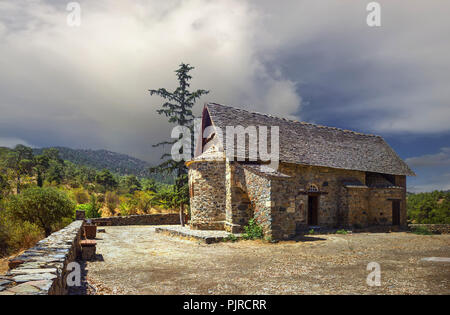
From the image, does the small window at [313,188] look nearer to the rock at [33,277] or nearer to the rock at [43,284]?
the rock at [33,277]

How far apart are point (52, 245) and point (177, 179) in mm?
16048

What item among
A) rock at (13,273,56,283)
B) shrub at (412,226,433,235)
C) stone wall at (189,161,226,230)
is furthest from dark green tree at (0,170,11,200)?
shrub at (412,226,433,235)

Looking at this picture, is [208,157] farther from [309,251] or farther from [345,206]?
[345,206]

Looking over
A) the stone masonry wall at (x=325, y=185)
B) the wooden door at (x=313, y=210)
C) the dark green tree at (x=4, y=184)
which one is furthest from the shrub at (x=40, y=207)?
the wooden door at (x=313, y=210)

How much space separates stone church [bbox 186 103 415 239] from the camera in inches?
478

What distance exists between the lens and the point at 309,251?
31.8 ft

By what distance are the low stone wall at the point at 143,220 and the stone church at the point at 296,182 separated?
7.57 meters

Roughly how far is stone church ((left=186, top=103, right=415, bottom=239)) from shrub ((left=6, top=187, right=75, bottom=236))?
617 cm

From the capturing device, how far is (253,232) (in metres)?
12.3

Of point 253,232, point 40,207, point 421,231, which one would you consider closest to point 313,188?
point 253,232

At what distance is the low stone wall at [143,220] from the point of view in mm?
20384

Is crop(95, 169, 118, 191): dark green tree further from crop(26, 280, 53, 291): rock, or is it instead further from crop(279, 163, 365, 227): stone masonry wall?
crop(26, 280, 53, 291): rock

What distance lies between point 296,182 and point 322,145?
15.4 ft
